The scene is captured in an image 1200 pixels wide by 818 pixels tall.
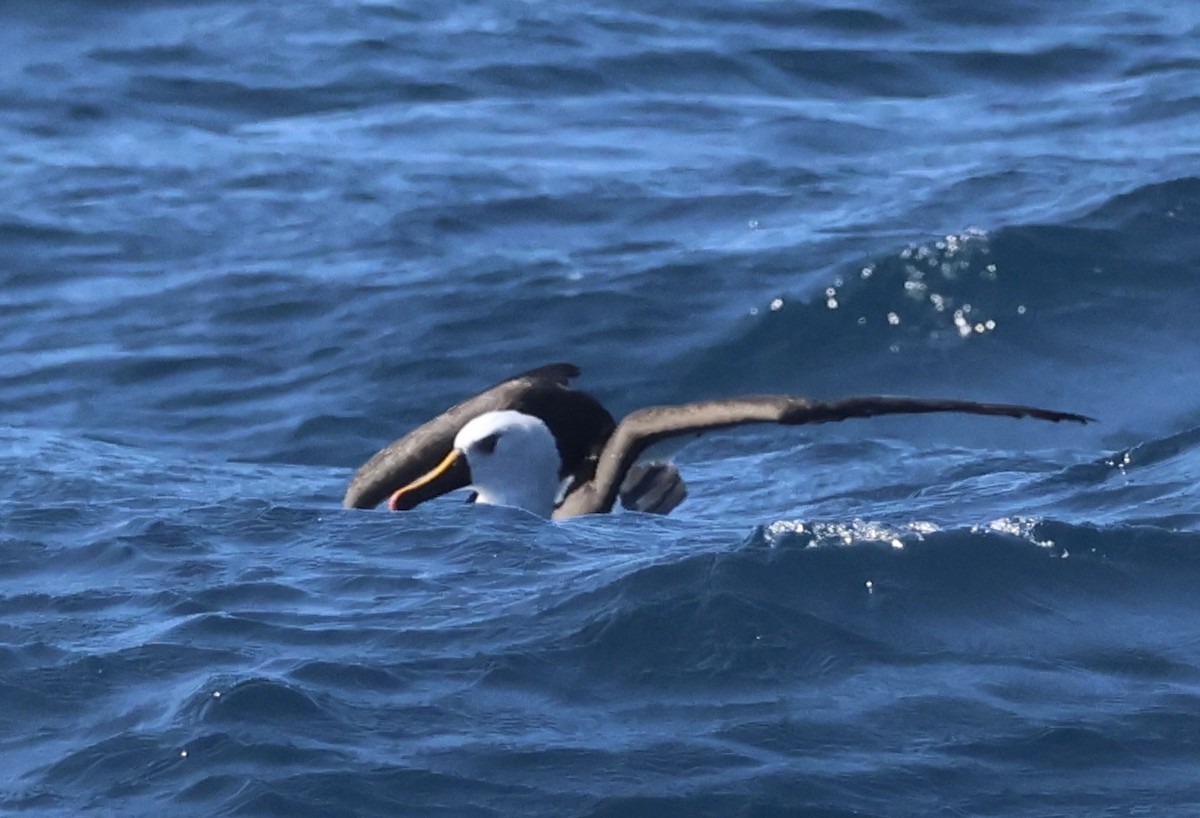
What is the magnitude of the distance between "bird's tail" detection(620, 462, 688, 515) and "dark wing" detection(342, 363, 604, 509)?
0.57 meters

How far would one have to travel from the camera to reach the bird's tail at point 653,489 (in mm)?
10023

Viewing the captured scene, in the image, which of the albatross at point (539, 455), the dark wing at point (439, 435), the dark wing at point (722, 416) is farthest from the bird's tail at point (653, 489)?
the dark wing at point (439, 435)

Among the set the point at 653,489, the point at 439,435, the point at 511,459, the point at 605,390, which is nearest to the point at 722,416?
the point at 653,489

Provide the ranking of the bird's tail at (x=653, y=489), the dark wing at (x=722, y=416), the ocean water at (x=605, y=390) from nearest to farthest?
the ocean water at (x=605, y=390)
the dark wing at (x=722, y=416)
the bird's tail at (x=653, y=489)

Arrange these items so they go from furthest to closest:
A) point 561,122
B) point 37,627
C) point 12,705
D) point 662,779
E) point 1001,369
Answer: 1. point 561,122
2. point 1001,369
3. point 37,627
4. point 12,705
5. point 662,779

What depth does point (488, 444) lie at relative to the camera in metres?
10.3

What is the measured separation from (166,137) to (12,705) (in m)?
11.2

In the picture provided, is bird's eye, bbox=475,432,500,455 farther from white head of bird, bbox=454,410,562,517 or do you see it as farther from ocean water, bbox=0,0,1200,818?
ocean water, bbox=0,0,1200,818

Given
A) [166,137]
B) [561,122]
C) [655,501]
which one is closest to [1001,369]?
[655,501]

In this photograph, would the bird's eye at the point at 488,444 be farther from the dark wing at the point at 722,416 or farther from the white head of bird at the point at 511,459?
the dark wing at the point at 722,416

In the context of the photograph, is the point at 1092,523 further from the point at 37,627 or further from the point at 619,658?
the point at 37,627

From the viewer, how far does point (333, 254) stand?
14695mm

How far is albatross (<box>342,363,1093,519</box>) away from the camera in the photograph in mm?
9844

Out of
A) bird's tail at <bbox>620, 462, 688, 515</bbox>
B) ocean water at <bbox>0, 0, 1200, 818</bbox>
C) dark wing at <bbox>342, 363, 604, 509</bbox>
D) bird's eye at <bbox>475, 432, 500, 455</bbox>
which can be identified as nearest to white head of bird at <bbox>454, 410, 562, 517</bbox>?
bird's eye at <bbox>475, 432, 500, 455</bbox>
